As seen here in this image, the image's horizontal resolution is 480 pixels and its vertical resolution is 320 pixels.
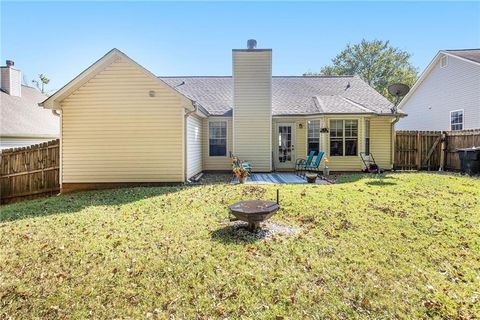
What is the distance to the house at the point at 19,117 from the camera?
13422 millimetres

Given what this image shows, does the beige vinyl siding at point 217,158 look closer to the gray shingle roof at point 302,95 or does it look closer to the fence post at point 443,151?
the gray shingle roof at point 302,95

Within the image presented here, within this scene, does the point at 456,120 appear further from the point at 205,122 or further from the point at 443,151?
the point at 205,122

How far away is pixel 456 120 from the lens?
1587 cm

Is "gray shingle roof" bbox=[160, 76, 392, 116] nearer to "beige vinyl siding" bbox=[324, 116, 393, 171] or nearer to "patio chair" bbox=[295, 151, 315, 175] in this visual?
"beige vinyl siding" bbox=[324, 116, 393, 171]

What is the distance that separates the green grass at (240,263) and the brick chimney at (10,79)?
43.3 feet

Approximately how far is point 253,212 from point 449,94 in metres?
17.3

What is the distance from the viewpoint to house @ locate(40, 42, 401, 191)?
959 centimetres

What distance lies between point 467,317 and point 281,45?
17.8 m

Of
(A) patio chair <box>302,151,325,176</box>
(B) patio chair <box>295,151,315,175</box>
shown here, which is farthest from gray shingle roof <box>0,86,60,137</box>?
(A) patio chair <box>302,151,325,176</box>

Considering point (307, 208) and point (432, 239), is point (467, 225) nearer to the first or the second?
point (432, 239)

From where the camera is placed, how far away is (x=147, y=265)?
3945 mm

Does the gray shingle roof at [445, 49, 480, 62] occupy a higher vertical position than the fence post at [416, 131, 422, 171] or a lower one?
higher

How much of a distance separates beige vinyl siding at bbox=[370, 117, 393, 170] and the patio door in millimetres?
3754

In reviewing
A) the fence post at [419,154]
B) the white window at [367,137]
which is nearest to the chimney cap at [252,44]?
the white window at [367,137]
